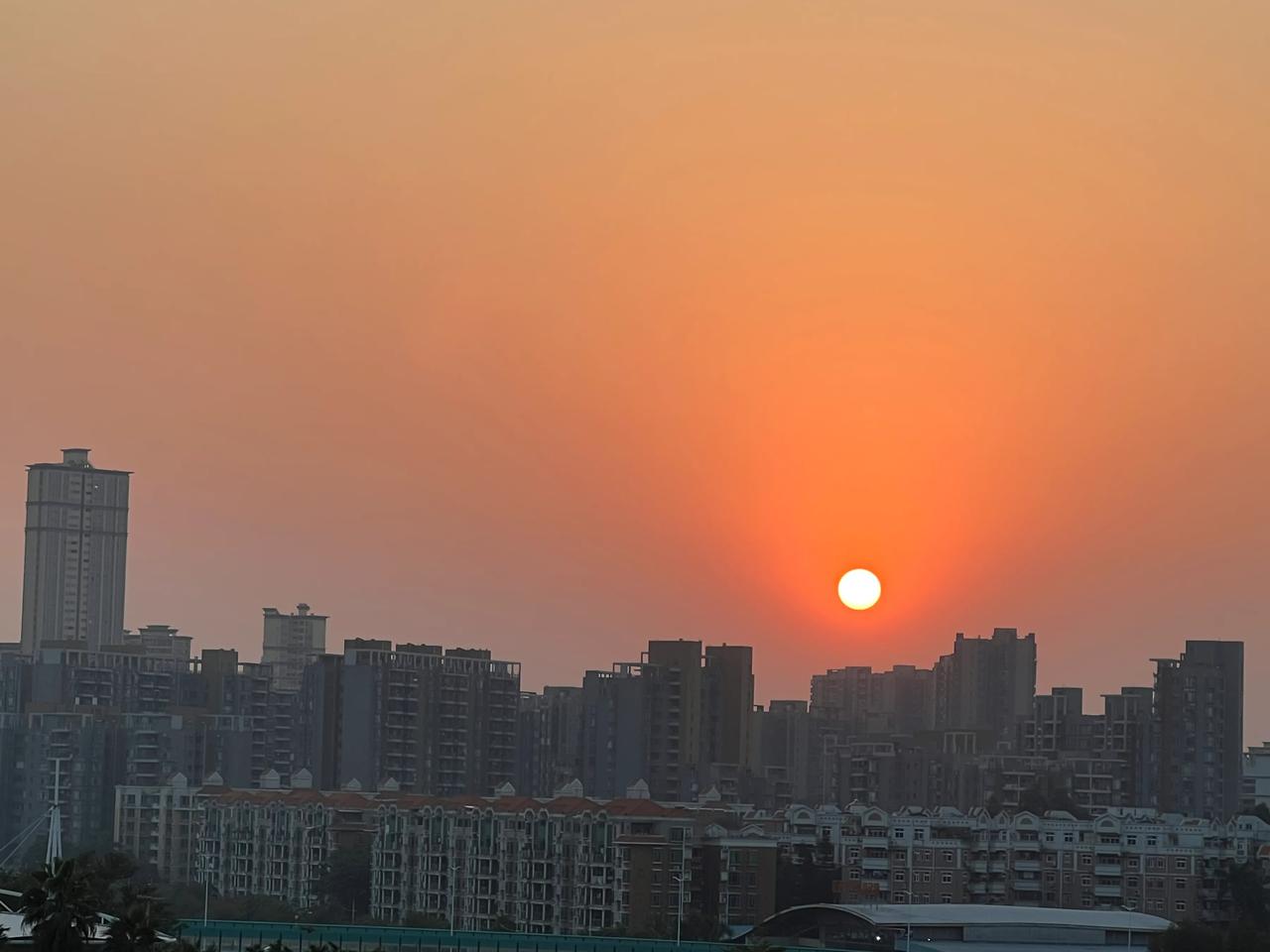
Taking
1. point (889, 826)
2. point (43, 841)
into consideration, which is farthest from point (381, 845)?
point (43, 841)

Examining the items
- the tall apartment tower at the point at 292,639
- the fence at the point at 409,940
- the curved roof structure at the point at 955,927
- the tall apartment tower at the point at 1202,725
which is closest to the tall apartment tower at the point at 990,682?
the tall apartment tower at the point at 1202,725

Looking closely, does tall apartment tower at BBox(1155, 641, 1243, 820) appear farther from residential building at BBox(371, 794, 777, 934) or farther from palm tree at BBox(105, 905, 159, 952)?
palm tree at BBox(105, 905, 159, 952)

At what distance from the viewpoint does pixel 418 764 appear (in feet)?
378

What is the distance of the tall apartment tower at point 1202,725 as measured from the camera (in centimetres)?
11625

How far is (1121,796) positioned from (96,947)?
262 feet

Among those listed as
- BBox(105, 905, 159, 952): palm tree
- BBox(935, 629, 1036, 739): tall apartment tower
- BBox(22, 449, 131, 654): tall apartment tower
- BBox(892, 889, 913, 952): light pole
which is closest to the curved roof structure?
BBox(892, 889, 913, 952): light pole

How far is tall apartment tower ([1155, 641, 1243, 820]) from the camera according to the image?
11625 cm

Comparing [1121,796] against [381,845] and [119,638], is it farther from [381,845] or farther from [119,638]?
[119,638]

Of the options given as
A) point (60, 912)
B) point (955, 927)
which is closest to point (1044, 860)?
point (955, 927)

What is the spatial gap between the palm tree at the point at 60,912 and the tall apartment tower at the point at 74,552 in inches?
4944

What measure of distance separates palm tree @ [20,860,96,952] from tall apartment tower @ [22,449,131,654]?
412ft

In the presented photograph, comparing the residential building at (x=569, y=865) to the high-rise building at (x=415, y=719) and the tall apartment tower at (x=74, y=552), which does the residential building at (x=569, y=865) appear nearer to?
the high-rise building at (x=415, y=719)

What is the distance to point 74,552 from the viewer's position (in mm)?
171500

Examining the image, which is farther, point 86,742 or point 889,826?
point 86,742
